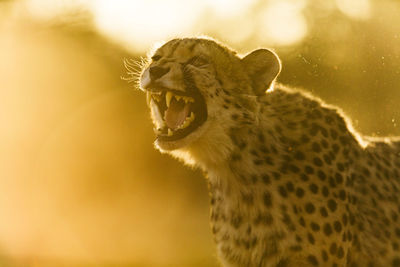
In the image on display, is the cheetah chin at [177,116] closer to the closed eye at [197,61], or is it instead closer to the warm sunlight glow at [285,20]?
the closed eye at [197,61]

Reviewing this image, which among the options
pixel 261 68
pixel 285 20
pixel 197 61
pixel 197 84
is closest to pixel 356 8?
pixel 285 20

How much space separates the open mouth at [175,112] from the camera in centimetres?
459

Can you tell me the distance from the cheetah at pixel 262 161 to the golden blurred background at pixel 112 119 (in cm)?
431

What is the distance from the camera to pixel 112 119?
18.4 meters

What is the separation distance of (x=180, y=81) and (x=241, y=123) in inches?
14.5

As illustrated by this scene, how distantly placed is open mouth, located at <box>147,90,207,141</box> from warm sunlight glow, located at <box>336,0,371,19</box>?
1023 centimetres

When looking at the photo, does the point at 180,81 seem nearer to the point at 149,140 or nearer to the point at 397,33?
the point at 397,33

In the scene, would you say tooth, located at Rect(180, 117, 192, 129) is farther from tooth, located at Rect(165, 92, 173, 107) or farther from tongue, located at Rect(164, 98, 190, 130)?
tooth, located at Rect(165, 92, 173, 107)

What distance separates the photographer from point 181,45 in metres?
4.70

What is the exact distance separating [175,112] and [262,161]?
51 centimetres

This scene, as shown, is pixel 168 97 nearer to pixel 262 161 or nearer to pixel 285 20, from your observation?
pixel 262 161

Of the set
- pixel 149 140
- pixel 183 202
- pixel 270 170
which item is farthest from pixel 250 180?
pixel 149 140

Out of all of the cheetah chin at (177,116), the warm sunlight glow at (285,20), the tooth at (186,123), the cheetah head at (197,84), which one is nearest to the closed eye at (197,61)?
the cheetah head at (197,84)

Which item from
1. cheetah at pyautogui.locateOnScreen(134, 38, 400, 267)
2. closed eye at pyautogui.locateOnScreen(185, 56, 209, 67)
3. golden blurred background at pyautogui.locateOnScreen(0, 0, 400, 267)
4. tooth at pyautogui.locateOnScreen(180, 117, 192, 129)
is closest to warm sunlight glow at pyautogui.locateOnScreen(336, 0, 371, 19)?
golden blurred background at pyautogui.locateOnScreen(0, 0, 400, 267)
